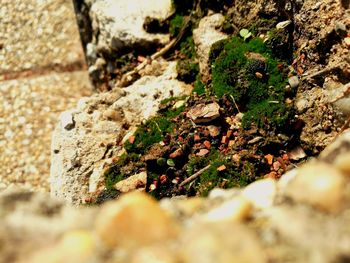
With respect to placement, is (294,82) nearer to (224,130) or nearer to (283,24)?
(283,24)

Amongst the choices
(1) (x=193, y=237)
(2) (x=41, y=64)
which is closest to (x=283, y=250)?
(1) (x=193, y=237)

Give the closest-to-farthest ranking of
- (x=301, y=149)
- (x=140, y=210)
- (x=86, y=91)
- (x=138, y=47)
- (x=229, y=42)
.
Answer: (x=140, y=210) → (x=301, y=149) → (x=229, y=42) → (x=138, y=47) → (x=86, y=91)

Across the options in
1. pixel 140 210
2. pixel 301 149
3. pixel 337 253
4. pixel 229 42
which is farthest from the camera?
pixel 229 42

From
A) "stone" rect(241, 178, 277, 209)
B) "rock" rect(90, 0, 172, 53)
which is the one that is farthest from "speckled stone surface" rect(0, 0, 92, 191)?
"stone" rect(241, 178, 277, 209)

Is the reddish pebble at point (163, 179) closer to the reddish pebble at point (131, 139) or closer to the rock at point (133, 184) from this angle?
the rock at point (133, 184)

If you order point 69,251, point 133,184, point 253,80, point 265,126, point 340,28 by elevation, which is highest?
point 69,251

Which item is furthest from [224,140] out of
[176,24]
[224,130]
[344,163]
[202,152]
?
[344,163]

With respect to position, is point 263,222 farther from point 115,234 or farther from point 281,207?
point 115,234
